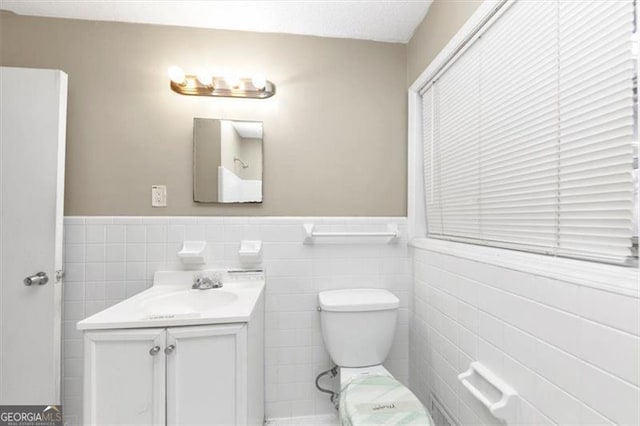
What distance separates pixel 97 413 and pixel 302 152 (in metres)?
1.46

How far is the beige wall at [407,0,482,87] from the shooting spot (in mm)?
1289

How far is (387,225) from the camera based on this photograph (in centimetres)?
183

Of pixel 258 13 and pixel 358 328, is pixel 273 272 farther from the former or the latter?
pixel 258 13

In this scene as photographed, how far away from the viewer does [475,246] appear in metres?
1.27

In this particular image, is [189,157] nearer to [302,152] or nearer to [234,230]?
[234,230]

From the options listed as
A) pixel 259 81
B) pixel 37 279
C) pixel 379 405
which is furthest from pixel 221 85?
pixel 379 405

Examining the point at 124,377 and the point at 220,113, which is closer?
the point at 124,377

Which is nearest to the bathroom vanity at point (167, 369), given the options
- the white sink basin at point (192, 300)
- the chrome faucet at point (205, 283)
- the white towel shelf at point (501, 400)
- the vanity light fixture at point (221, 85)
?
the white sink basin at point (192, 300)

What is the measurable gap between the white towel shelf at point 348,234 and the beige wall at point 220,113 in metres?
0.10

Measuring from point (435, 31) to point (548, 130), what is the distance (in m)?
0.91

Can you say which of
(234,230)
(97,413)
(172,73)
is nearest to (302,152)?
(234,230)

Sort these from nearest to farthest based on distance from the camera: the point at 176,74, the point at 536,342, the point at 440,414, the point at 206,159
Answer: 1. the point at 536,342
2. the point at 440,414
3. the point at 176,74
4. the point at 206,159

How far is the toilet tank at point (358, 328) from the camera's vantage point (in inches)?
61.1

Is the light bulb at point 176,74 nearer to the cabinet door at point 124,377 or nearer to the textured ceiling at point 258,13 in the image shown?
the textured ceiling at point 258,13
